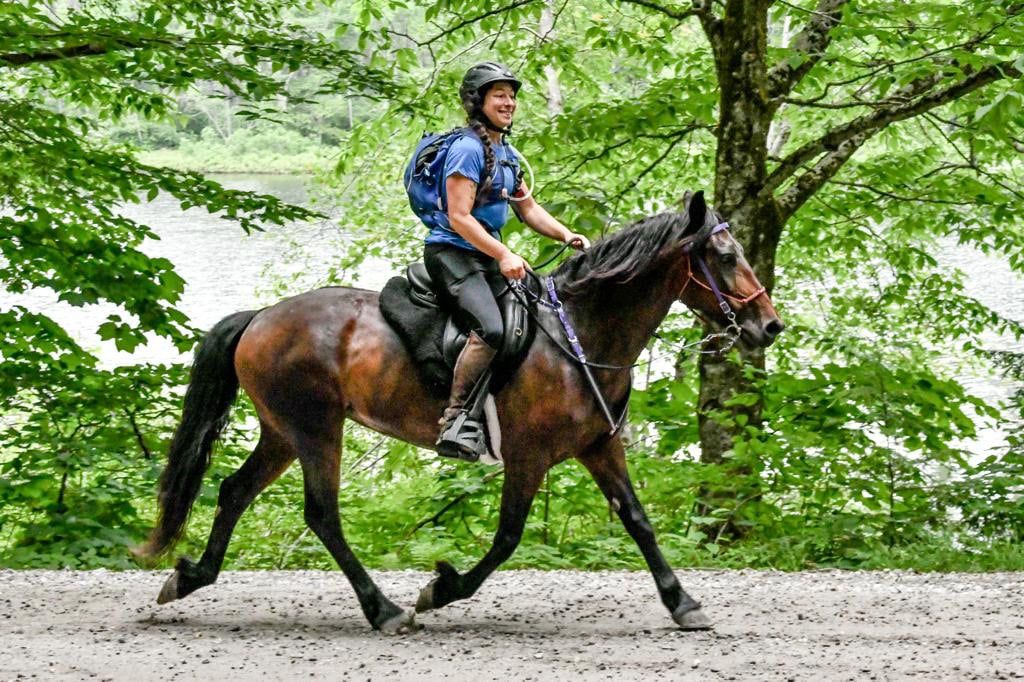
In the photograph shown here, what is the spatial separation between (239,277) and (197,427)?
20381mm

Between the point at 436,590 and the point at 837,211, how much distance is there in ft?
23.5

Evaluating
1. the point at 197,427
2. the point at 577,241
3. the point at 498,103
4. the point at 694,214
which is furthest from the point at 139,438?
the point at 694,214

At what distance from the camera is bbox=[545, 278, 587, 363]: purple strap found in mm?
6070

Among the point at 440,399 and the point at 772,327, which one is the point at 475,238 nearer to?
the point at 440,399

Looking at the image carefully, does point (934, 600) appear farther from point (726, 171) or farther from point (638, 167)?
point (638, 167)

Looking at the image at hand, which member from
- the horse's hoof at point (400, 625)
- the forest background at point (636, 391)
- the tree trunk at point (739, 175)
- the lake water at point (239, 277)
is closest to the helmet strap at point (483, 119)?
the horse's hoof at point (400, 625)

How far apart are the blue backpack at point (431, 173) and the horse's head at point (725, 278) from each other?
0.95 meters

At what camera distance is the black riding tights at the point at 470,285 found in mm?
5898

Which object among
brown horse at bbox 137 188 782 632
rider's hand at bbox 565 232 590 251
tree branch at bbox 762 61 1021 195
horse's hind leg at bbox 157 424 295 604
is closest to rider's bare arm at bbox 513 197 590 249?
rider's hand at bbox 565 232 590 251

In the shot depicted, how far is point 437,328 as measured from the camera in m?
6.16

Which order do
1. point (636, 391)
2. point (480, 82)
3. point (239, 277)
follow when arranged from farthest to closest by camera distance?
point (239, 277) → point (636, 391) → point (480, 82)

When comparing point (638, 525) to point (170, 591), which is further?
point (170, 591)

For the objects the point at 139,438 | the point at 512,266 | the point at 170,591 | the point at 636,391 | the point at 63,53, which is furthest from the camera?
the point at 636,391

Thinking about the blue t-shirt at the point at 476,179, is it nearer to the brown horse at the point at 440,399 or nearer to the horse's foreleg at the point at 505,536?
the brown horse at the point at 440,399
